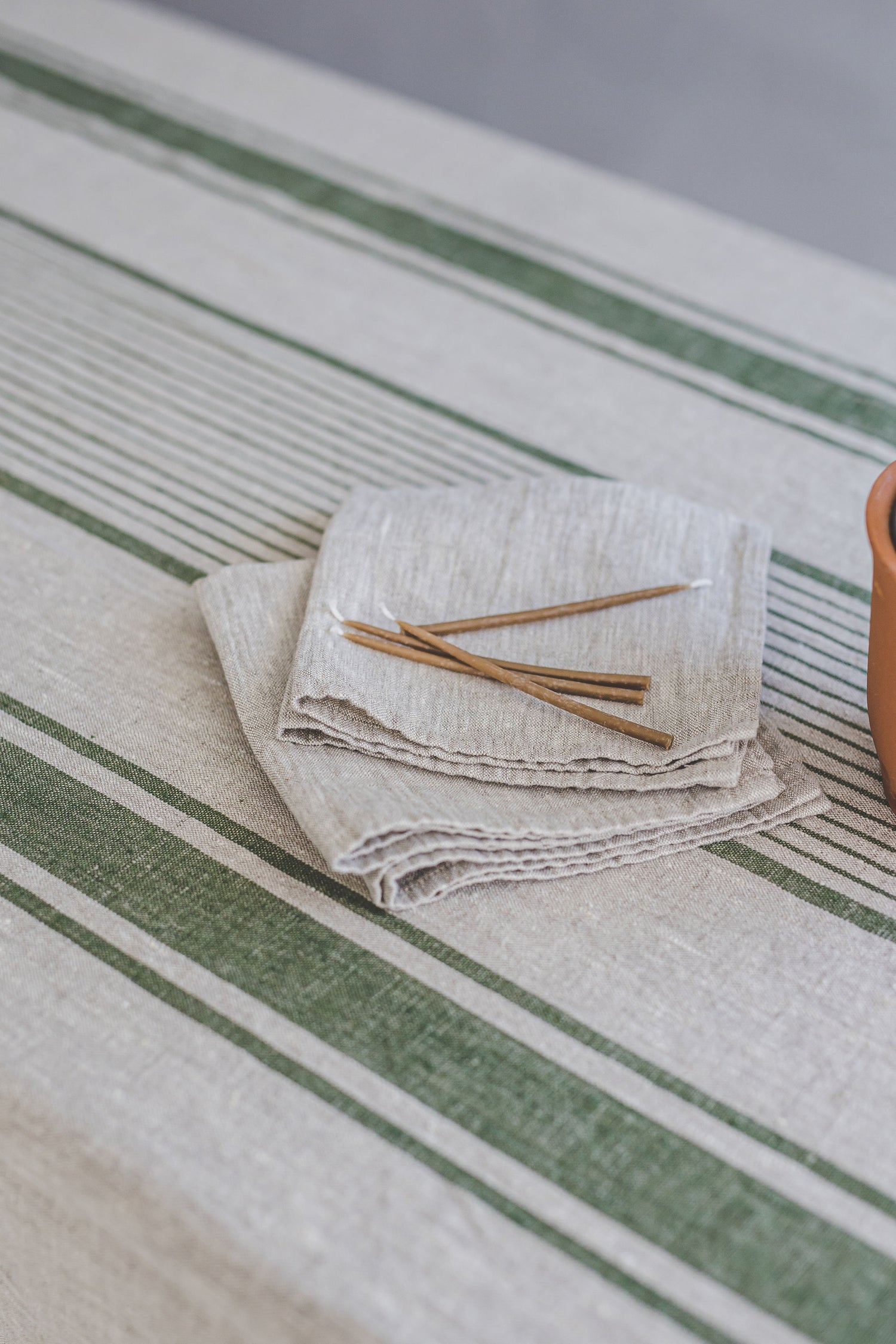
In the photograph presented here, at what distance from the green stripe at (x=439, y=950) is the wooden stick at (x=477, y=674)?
0.11 meters

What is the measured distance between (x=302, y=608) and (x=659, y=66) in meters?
2.07

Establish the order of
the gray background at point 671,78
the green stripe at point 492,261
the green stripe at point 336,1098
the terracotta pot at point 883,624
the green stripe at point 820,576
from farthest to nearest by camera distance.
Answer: the gray background at point 671,78
the green stripe at point 492,261
the green stripe at point 820,576
the terracotta pot at point 883,624
the green stripe at point 336,1098

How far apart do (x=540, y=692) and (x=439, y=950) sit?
0.14m

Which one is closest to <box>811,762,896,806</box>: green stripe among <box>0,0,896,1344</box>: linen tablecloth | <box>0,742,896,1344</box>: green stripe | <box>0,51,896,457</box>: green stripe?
<box>0,0,896,1344</box>: linen tablecloth

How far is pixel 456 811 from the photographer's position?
1.85 feet

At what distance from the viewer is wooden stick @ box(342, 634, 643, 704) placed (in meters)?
0.63

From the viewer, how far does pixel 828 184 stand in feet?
6.83

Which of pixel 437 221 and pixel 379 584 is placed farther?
pixel 437 221

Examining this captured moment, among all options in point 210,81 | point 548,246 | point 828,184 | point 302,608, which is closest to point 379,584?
point 302,608

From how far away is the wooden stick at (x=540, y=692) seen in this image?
24.0 inches

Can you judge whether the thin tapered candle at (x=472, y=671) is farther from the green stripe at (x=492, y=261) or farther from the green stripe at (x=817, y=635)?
the green stripe at (x=492, y=261)

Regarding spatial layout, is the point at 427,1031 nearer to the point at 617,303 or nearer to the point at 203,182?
the point at 617,303

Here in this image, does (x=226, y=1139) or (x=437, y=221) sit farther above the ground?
(x=437, y=221)

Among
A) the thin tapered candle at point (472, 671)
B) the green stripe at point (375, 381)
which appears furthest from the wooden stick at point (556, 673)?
the green stripe at point (375, 381)
